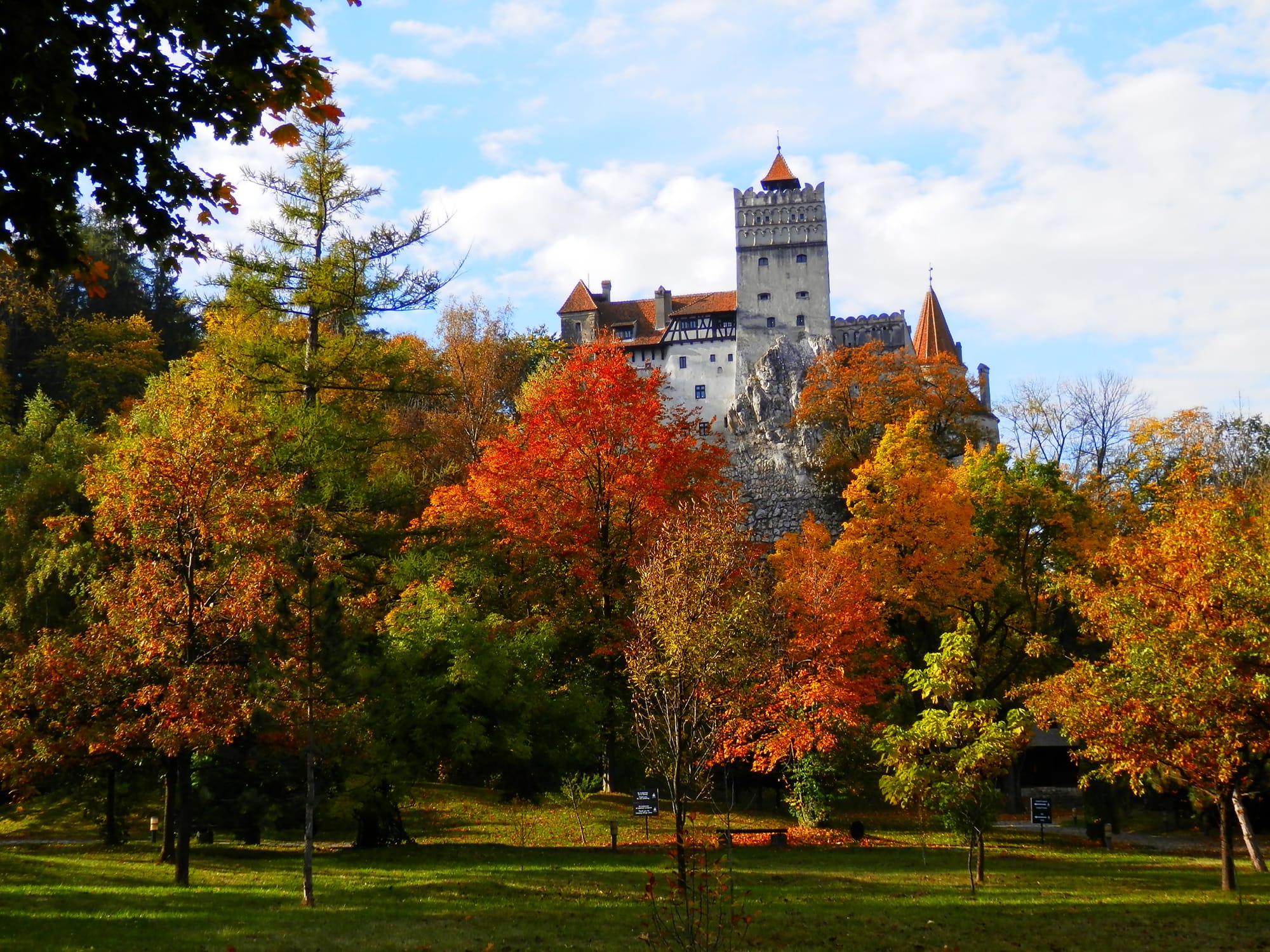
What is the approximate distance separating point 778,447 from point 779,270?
19.0 metres

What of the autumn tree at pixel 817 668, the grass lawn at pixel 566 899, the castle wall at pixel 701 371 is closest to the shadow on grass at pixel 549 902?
the grass lawn at pixel 566 899

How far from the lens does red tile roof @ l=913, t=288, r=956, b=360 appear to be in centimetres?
8731

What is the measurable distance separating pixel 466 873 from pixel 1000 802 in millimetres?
9182

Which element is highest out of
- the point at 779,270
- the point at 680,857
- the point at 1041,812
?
the point at 779,270

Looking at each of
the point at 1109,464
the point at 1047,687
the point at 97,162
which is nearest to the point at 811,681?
the point at 1047,687

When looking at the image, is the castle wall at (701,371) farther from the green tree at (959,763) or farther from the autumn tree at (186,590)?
the autumn tree at (186,590)

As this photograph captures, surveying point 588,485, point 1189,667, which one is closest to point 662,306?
point 588,485

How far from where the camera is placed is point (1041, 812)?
80.5 feet

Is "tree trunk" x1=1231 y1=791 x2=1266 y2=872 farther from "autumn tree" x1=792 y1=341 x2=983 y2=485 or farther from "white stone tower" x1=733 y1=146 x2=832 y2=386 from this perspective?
"white stone tower" x1=733 y1=146 x2=832 y2=386

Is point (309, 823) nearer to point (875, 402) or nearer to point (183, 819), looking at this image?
point (183, 819)

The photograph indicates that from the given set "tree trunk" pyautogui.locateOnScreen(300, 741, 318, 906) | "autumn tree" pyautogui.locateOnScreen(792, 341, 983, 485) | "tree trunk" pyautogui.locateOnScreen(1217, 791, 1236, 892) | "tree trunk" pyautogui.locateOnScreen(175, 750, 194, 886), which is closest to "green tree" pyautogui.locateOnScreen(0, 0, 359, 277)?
"tree trunk" pyautogui.locateOnScreen(300, 741, 318, 906)

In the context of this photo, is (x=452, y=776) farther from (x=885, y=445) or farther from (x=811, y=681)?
(x=885, y=445)

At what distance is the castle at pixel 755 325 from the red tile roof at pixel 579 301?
0.08 m

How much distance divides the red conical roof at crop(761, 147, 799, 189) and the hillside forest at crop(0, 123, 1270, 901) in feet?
150
